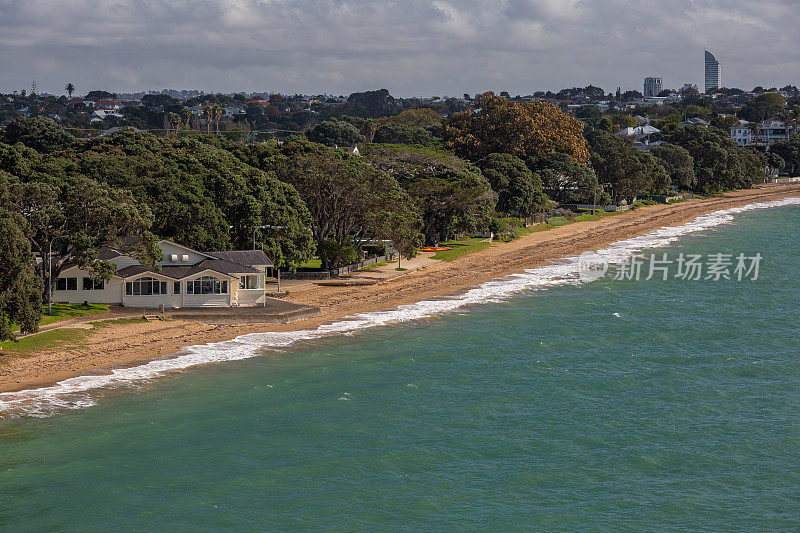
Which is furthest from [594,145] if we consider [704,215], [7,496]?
[7,496]

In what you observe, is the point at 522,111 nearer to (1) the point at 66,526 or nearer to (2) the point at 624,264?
(2) the point at 624,264

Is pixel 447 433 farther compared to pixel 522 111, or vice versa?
pixel 522 111

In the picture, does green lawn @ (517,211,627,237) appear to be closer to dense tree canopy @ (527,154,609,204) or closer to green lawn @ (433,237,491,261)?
dense tree canopy @ (527,154,609,204)

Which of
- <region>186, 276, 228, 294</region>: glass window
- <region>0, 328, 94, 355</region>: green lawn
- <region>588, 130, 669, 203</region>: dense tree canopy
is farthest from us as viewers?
<region>588, 130, 669, 203</region>: dense tree canopy

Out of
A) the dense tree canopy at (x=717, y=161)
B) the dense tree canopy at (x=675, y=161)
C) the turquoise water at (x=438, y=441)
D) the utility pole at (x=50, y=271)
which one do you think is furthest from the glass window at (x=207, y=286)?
the dense tree canopy at (x=717, y=161)

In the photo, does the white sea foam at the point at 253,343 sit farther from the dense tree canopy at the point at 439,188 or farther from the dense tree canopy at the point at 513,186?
the dense tree canopy at the point at 513,186

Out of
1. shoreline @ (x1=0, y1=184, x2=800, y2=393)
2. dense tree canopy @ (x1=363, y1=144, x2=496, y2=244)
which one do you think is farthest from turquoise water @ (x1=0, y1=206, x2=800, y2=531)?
dense tree canopy @ (x1=363, y1=144, x2=496, y2=244)
